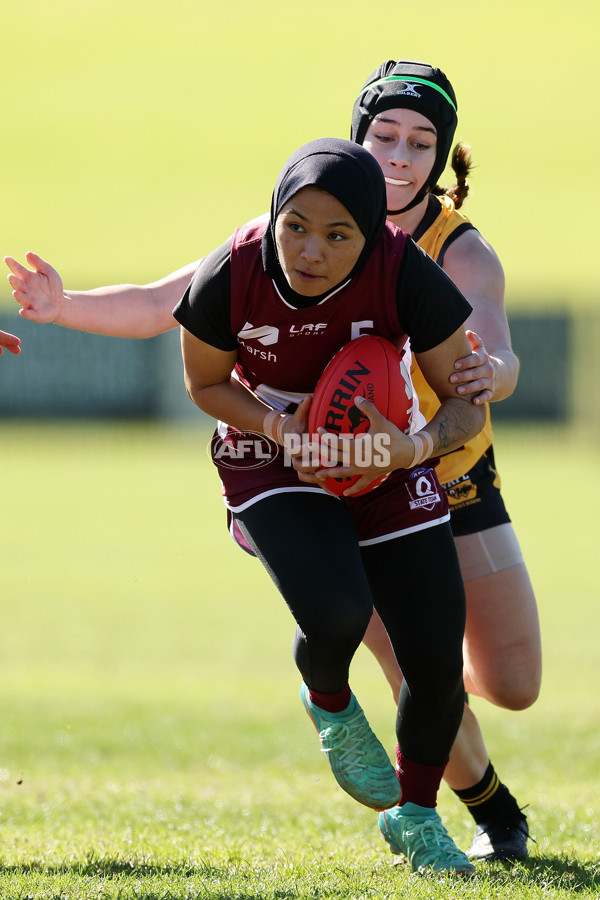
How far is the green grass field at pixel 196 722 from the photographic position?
459cm

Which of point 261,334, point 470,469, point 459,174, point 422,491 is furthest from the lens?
point 459,174

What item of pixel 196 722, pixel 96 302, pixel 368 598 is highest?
pixel 96 302

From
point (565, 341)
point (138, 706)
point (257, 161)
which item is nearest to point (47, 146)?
point (257, 161)

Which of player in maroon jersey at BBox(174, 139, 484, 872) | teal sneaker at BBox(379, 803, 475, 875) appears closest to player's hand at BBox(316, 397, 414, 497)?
player in maroon jersey at BBox(174, 139, 484, 872)

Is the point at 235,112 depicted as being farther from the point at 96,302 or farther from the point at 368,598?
the point at 368,598

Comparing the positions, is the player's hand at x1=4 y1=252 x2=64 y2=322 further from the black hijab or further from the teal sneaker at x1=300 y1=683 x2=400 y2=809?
the teal sneaker at x1=300 y1=683 x2=400 y2=809

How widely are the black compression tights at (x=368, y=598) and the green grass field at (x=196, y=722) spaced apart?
62 centimetres

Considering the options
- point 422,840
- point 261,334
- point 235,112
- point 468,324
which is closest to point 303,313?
point 261,334

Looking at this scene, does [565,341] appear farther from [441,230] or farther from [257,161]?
[257,161]

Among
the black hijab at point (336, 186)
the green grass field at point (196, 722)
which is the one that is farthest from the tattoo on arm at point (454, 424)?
the green grass field at point (196, 722)

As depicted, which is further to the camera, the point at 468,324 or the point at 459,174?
the point at 459,174

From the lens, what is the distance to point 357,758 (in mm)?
4309

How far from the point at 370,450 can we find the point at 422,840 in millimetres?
1459

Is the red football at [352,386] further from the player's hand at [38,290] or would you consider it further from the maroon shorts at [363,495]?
the player's hand at [38,290]
